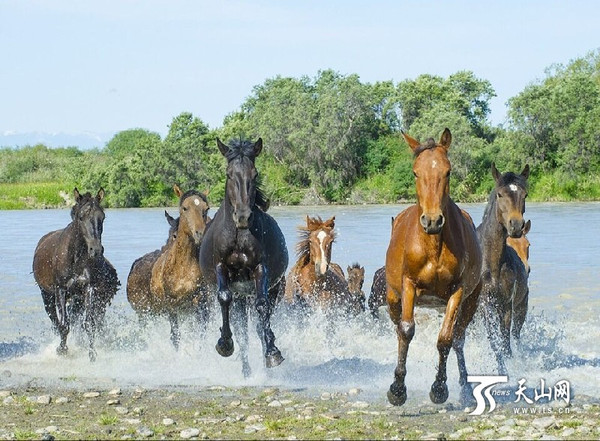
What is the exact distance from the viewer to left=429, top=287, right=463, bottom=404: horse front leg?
6969mm

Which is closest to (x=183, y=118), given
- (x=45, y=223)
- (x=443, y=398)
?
(x=45, y=223)

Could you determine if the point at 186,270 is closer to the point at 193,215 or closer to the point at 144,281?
the point at 193,215

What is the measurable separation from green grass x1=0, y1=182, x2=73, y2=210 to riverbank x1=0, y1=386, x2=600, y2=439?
181 ft

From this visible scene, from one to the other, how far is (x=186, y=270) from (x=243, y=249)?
6.81 ft

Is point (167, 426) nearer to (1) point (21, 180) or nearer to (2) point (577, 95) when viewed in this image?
(2) point (577, 95)

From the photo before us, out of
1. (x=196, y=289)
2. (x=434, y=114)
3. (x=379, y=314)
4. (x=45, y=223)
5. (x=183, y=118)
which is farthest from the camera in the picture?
(x=183, y=118)

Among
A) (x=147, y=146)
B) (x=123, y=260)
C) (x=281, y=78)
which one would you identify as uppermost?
(x=281, y=78)

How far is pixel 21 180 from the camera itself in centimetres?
7712

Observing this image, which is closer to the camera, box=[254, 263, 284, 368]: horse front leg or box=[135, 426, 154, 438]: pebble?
box=[135, 426, 154, 438]: pebble

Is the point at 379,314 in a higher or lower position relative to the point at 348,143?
lower

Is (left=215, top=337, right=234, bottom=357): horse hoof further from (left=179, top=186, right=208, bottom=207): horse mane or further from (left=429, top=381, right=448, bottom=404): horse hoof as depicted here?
(left=179, top=186, right=208, bottom=207): horse mane

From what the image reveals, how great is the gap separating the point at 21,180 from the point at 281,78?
75.2 ft

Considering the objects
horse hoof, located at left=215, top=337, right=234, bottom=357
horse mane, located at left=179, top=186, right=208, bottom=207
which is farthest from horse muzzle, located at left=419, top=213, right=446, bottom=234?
horse mane, located at left=179, top=186, right=208, bottom=207

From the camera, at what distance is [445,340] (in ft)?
22.9
